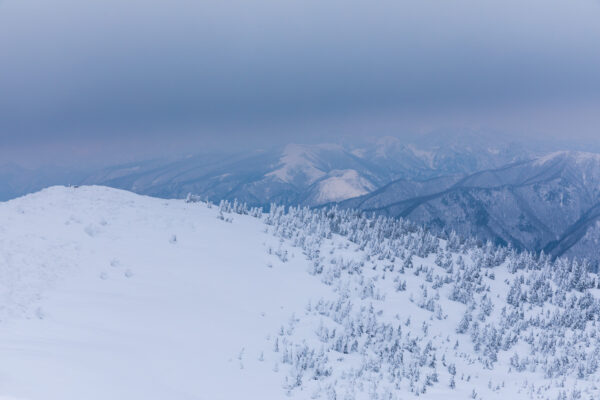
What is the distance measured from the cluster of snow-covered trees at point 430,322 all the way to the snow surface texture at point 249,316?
0.15 m

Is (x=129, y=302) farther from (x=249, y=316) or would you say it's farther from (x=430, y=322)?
(x=430, y=322)

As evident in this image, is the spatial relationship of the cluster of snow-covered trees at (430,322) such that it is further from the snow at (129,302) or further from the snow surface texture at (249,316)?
the snow at (129,302)

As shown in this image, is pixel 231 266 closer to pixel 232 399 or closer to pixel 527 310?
pixel 232 399

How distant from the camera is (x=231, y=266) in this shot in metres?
27.0

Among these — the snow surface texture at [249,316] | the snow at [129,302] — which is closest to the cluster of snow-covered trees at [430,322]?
the snow surface texture at [249,316]

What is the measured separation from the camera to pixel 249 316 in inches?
819

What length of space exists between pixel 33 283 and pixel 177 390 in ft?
34.7

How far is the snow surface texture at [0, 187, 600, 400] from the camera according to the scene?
1353 cm

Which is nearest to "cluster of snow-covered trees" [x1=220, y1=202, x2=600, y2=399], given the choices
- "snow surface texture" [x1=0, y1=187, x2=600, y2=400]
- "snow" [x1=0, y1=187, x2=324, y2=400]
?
"snow surface texture" [x1=0, y1=187, x2=600, y2=400]

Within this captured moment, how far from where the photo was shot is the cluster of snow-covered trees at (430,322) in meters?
17.0

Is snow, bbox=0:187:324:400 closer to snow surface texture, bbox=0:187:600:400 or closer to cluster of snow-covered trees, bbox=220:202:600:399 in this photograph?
snow surface texture, bbox=0:187:600:400

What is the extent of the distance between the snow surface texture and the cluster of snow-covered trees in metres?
0.15

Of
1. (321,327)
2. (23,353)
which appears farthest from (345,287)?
(23,353)

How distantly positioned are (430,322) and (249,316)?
13.8 m
